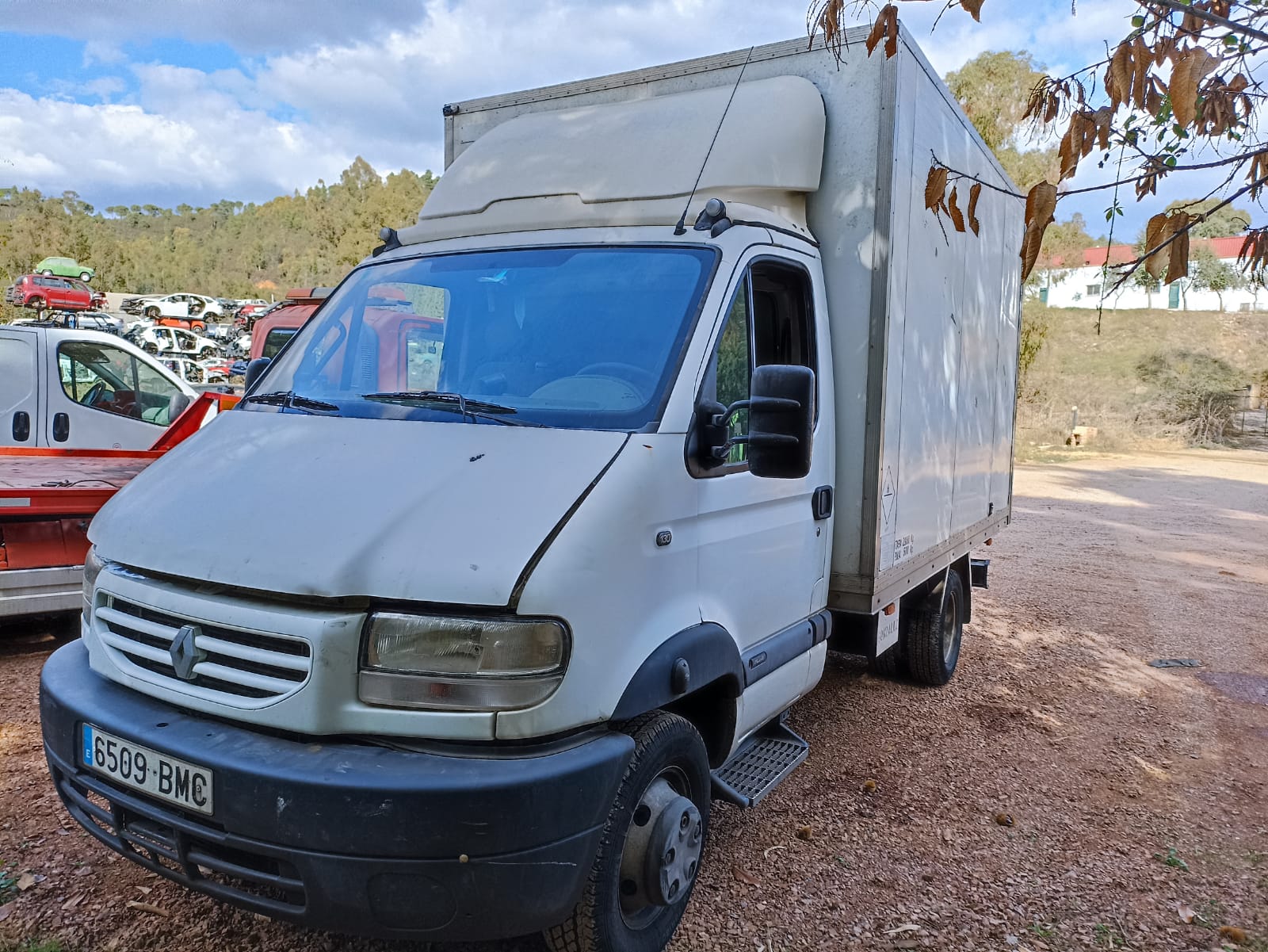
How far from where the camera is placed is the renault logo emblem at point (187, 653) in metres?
2.58

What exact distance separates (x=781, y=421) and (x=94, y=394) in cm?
663

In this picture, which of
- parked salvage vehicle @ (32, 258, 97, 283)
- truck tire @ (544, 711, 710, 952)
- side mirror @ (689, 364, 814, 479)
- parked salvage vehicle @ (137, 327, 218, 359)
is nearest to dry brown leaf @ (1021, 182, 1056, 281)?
side mirror @ (689, 364, 814, 479)

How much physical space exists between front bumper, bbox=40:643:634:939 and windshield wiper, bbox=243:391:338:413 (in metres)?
1.18

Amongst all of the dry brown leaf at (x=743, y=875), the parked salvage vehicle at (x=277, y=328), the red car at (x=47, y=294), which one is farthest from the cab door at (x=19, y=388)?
the red car at (x=47, y=294)

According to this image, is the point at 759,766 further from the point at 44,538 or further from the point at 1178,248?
the point at 44,538

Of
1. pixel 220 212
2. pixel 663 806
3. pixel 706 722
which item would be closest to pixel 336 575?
pixel 663 806

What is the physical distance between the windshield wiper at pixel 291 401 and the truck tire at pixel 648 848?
1564 millimetres

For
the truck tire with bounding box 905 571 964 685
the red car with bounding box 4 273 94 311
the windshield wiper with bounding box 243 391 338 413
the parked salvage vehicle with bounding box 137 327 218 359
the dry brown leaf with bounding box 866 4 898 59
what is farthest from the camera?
the red car with bounding box 4 273 94 311

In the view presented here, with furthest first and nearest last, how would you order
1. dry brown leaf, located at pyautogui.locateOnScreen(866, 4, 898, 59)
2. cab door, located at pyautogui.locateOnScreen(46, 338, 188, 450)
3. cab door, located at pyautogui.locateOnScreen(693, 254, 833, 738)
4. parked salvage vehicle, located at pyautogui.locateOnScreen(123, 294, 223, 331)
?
parked salvage vehicle, located at pyautogui.locateOnScreen(123, 294, 223, 331) → cab door, located at pyautogui.locateOnScreen(46, 338, 188, 450) → cab door, located at pyautogui.locateOnScreen(693, 254, 833, 738) → dry brown leaf, located at pyautogui.locateOnScreen(866, 4, 898, 59)

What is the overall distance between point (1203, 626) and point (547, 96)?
7.06 meters

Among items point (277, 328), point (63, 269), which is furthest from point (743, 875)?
point (63, 269)

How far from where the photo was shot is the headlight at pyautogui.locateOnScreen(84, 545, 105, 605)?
2947mm

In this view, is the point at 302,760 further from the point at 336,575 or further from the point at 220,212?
the point at 220,212

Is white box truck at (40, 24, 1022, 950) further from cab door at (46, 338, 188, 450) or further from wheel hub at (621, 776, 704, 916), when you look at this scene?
cab door at (46, 338, 188, 450)
